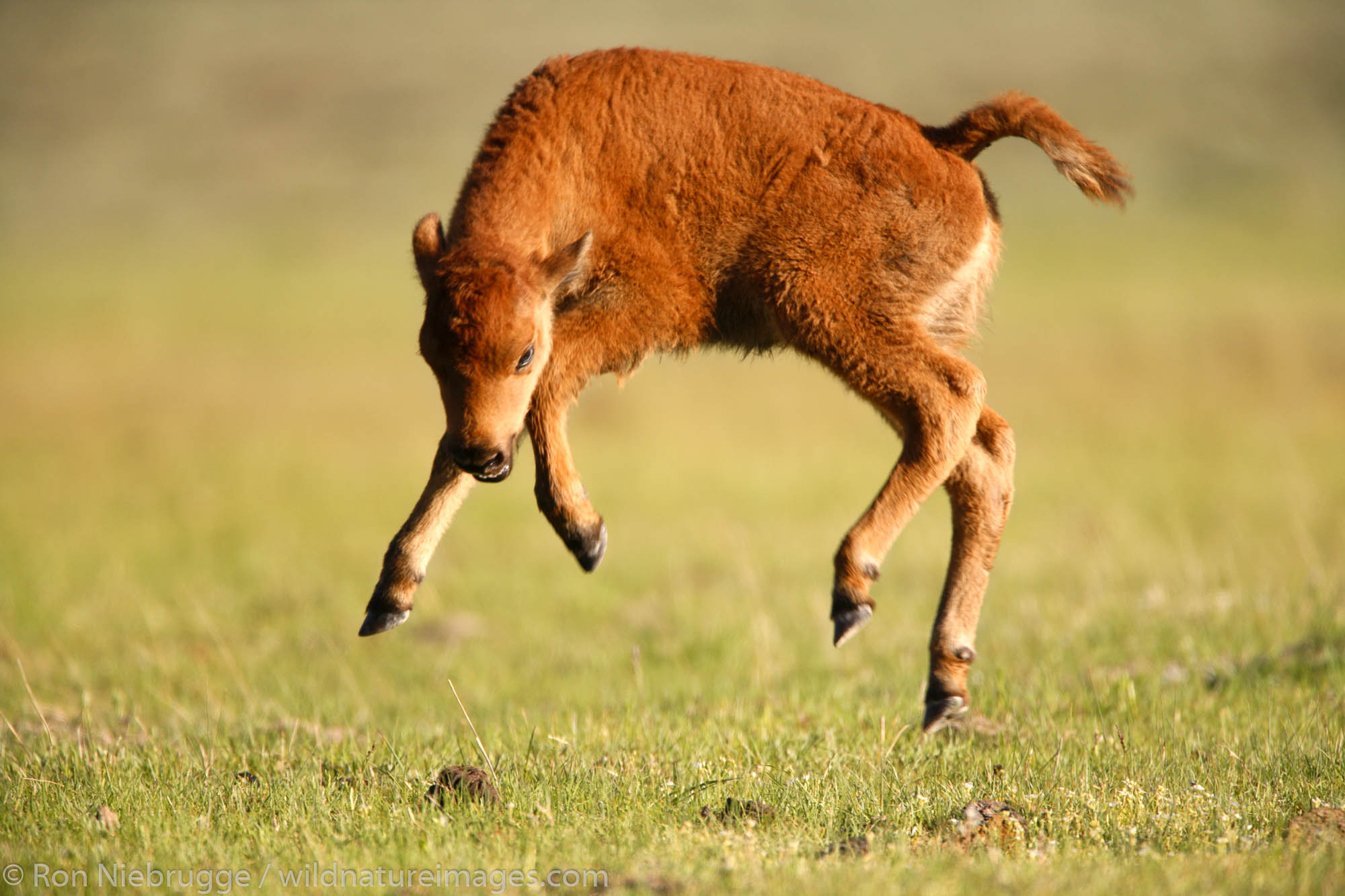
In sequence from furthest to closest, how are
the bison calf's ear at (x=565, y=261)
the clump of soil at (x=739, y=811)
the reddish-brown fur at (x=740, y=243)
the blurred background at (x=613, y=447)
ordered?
the blurred background at (x=613, y=447) → the reddish-brown fur at (x=740, y=243) → the bison calf's ear at (x=565, y=261) → the clump of soil at (x=739, y=811)

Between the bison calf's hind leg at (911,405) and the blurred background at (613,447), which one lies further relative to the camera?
the blurred background at (613,447)

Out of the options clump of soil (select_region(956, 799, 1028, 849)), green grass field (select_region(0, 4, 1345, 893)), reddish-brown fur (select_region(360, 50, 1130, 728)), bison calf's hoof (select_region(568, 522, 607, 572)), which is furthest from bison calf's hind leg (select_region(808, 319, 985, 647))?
clump of soil (select_region(956, 799, 1028, 849))

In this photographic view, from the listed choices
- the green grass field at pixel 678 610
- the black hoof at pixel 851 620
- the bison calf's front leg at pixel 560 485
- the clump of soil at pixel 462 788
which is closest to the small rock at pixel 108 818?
the green grass field at pixel 678 610

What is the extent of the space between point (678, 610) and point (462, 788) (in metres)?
5.74

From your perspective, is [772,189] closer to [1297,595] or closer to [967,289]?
[967,289]

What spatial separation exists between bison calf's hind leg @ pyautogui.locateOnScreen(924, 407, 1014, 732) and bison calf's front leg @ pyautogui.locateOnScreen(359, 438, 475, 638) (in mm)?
2092

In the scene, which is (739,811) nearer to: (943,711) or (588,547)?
(943,711)

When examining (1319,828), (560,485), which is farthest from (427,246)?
(1319,828)

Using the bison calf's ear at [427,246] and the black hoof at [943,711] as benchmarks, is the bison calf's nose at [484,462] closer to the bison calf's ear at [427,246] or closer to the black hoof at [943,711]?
the bison calf's ear at [427,246]

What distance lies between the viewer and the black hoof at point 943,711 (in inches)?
201

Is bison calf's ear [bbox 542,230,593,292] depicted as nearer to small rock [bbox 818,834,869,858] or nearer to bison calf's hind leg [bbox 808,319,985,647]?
bison calf's hind leg [bbox 808,319,985,647]

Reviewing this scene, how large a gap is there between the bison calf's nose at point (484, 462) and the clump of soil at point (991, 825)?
192cm

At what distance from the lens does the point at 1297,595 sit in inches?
294

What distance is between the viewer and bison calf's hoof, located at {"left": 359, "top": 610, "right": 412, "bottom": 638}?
508 centimetres
